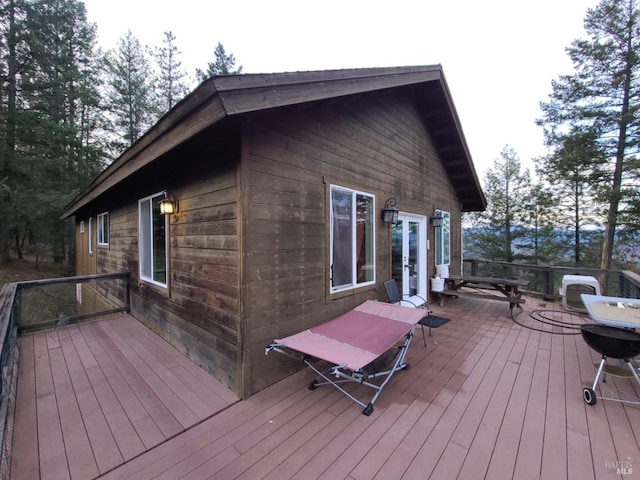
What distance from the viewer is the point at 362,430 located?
1.95 metres

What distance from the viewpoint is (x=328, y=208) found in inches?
124

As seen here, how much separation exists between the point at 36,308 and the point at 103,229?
532 cm

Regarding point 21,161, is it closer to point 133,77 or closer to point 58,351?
point 133,77

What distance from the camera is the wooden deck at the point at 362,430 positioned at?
5.35 ft

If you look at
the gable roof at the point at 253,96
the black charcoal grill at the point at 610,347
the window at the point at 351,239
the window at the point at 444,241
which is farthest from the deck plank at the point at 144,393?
the window at the point at 444,241

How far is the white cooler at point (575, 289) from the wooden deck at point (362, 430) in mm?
2979

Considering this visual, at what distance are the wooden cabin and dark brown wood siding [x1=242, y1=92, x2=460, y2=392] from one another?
0.01 meters

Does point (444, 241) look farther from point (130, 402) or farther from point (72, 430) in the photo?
point (72, 430)

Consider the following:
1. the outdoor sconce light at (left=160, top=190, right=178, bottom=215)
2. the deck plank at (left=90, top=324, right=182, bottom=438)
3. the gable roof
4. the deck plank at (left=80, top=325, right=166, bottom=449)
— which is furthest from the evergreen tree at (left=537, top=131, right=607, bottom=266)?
the deck plank at (left=80, top=325, right=166, bottom=449)

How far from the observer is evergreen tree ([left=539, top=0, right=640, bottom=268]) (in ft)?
27.8

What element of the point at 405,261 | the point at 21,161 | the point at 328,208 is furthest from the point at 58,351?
the point at 21,161

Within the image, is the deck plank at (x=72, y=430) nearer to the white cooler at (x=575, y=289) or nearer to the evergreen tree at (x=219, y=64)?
the white cooler at (x=575, y=289)

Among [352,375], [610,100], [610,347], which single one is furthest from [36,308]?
[610,100]

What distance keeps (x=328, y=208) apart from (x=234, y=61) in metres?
14.1
